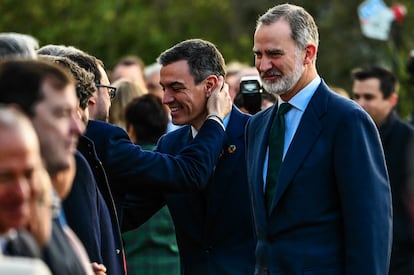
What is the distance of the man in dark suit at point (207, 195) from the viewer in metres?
8.35

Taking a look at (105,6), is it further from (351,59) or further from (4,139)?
(4,139)

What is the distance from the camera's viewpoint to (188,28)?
2456 centimetres

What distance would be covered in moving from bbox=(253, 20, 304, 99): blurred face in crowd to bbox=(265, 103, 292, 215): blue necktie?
14cm

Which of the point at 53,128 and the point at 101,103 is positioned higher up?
the point at 53,128

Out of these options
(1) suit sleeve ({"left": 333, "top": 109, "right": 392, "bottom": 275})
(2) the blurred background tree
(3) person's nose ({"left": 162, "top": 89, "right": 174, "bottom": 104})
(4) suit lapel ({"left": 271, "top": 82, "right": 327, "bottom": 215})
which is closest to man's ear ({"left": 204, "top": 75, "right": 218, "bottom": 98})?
(3) person's nose ({"left": 162, "top": 89, "right": 174, "bottom": 104})

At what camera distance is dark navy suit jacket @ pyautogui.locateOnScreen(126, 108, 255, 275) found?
328 inches

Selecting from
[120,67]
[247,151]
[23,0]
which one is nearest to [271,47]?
[247,151]

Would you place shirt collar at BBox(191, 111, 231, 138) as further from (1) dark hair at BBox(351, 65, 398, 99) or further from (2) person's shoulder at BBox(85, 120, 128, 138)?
(1) dark hair at BBox(351, 65, 398, 99)

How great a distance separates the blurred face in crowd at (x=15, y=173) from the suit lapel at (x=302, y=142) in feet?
9.81

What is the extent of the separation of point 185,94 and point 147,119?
2447 mm

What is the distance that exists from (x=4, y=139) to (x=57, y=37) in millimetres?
16350

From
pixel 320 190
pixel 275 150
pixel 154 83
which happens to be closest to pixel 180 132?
pixel 275 150

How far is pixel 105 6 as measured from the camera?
72.1ft

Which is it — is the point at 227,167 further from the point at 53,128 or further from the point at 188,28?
the point at 188,28
